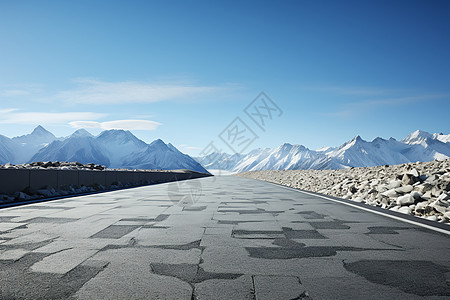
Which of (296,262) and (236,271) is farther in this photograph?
(296,262)

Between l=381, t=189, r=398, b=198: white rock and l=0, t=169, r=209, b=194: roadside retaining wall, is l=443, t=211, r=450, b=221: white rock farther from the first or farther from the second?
l=0, t=169, r=209, b=194: roadside retaining wall

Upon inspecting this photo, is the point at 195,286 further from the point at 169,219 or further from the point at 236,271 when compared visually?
the point at 169,219

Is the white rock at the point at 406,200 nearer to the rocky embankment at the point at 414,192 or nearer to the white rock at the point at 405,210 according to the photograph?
the rocky embankment at the point at 414,192

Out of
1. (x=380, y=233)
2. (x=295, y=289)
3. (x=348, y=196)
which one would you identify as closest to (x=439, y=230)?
(x=380, y=233)

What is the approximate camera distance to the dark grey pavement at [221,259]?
3.53 metres

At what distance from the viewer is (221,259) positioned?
471 cm

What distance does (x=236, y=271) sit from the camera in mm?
4160

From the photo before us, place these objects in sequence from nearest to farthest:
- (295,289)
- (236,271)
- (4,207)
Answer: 1. (295,289)
2. (236,271)
3. (4,207)

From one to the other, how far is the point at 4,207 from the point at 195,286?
29.8 ft

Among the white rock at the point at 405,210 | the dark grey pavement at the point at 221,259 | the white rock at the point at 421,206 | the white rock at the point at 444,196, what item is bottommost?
the dark grey pavement at the point at 221,259

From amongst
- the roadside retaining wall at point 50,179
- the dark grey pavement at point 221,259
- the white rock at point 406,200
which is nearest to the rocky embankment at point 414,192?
the white rock at point 406,200

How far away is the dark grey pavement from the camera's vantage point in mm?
3525

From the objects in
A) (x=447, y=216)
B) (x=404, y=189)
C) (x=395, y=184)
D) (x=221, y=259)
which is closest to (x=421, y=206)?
(x=447, y=216)

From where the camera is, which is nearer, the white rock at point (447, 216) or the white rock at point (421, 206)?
the white rock at point (447, 216)
